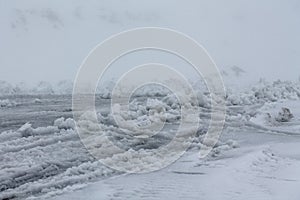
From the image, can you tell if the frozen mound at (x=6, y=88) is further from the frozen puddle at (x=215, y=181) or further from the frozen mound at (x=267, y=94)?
the frozen mound at (x=267, y=94)

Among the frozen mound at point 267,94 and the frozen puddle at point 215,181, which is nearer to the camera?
the frozen puddle at point 215,181

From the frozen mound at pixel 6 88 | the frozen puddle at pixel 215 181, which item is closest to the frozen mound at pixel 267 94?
the frozen puddle at pixel 215 181

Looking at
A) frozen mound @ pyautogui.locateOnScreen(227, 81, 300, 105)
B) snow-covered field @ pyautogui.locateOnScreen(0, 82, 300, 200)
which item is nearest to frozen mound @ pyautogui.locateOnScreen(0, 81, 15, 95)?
snow-covered field @ pyautogui.locateOnScreen(0, 82, 300, 200)

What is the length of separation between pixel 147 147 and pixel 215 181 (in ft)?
1.16

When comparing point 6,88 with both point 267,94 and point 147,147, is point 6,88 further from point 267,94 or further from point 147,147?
point 267,94

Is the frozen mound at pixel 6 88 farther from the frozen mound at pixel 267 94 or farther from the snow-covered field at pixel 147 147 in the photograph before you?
the frozen mound at pixel 267 94

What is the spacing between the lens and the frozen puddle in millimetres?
2080

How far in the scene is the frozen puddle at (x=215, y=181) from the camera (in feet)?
6.82

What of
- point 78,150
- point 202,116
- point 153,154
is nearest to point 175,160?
point 153,154

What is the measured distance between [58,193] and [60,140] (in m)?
0.24

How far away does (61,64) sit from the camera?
2189 millimetres

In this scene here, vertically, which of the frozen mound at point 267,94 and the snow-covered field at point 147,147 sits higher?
the frozen mound at point 267,94

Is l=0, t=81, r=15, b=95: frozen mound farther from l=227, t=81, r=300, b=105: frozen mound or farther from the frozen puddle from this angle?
l=227, t=81, r=300, b=105: frozen mound

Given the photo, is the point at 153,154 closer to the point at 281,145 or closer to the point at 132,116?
the point at 132,116
